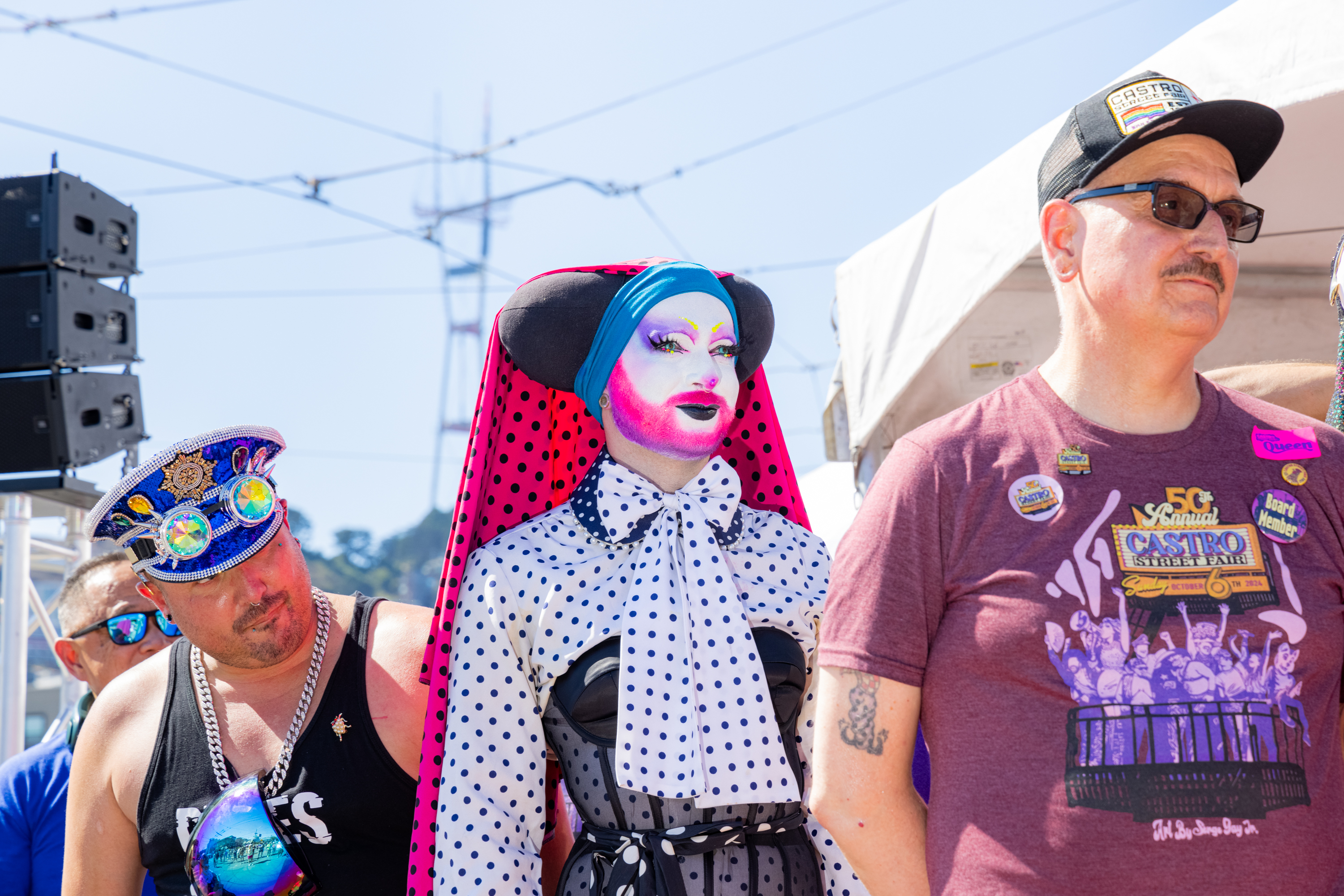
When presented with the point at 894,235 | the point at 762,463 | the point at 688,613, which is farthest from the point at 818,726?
the point at 894,235

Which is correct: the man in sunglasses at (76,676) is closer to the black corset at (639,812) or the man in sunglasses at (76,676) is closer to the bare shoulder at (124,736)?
the bare shoulder at (124,736)

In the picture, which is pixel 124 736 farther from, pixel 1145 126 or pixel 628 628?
pixel 1145 126

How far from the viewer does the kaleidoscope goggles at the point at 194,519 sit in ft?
7.99

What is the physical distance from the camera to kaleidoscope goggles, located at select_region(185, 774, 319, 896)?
2285 millimetres

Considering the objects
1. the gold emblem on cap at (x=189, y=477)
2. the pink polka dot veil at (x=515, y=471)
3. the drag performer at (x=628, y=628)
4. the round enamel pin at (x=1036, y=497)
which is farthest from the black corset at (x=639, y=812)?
the gold emblem on cap at (x=189, y=477)

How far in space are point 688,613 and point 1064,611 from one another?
818 millimetres

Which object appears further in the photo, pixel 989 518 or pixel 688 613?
pixel 688 613

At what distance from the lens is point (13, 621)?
5027 millimetres

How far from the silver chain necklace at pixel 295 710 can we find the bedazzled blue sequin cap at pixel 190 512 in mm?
230

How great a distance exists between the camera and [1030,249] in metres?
3.19

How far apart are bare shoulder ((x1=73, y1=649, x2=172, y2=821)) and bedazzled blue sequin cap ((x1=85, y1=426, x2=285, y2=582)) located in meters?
0.31

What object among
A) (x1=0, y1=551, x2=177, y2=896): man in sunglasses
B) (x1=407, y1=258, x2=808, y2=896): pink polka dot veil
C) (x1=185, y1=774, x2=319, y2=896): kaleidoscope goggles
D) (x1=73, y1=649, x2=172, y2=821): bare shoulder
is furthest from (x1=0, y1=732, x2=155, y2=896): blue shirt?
(x1=407, y1=258, x2=808, y2=896): pink polka dot veil

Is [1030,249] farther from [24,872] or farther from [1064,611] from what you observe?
[24,872]

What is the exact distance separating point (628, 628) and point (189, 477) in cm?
107
